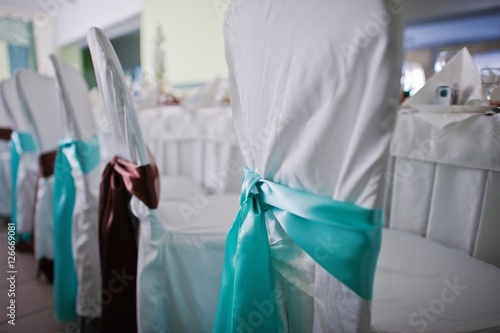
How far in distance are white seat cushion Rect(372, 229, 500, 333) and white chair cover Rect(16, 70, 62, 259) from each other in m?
1.40

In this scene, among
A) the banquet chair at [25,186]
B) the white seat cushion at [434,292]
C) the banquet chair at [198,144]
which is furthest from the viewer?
the banquet chair at [25,186]

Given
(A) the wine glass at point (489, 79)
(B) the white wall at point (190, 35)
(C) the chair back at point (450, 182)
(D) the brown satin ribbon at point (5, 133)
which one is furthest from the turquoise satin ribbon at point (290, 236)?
(B) the white wall at point (190, 35)

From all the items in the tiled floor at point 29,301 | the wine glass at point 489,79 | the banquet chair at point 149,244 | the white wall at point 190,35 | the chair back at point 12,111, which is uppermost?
the white wall at point 190,35

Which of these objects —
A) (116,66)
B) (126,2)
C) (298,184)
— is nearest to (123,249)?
(116,66)

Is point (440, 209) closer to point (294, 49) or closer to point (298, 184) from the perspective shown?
point (298, 184)

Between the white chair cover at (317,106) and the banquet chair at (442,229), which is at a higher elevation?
the white chair cover at (317,106)

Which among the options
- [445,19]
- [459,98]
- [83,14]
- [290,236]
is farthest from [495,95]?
[83,14]

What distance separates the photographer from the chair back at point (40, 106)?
4.10ft

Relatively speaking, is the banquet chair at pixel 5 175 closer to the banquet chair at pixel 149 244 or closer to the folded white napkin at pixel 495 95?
the banquet chair at pixel 149 244

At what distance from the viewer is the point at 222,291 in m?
0.61

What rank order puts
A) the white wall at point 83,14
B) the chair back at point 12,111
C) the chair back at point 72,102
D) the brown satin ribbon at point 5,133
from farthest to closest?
the white wall at point 83,14 < the brown satin ribbon at point 5,133 < the chair back at point 12,111 < the chair back at point 72,102

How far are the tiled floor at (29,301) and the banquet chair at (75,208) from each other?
63mm

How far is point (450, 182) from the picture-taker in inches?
30.2

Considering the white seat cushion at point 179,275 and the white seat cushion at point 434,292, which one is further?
the white seat cushion at point 179,275
